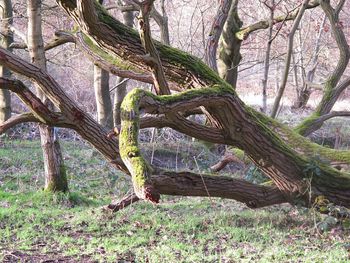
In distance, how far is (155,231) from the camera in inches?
246

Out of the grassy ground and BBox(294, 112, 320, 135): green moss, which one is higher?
BBox(294, 112, 320, 135): green moss

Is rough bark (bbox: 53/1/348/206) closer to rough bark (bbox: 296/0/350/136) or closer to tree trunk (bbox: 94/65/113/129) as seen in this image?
rough bark (bbox: 296/0/350/136)

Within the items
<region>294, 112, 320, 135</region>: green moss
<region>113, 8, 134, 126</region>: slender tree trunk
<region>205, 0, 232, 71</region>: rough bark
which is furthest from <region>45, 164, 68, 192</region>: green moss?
<region>113, 8, 134, 126</region>: slender tree trunk

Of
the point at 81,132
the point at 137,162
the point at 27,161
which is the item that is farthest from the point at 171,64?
the point at 27,161

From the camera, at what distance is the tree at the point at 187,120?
5.61 metres

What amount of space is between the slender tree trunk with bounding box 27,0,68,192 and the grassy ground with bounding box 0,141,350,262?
10.6 inches

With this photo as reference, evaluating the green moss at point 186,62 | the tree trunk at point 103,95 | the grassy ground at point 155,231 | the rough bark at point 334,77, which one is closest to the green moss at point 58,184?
the grassy ground at point 155,231

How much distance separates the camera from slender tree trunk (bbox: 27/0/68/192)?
7.65 meters

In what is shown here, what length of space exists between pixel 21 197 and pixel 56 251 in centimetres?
271

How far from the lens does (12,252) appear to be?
513cm

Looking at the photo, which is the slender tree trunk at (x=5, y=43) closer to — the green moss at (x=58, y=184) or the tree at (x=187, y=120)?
the green moss at (x=58, y=184)

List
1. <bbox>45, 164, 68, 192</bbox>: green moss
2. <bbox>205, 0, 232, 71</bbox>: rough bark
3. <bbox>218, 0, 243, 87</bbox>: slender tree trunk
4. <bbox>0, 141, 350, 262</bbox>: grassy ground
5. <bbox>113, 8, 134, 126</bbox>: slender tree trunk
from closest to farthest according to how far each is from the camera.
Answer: <bbox>0, 141, 350, 262</bbox>: grassy ground < <bbox>45, 164, 68, 192</bbox>: green moss < <bbox>205, 0, 232, 71</bbox>: rough bark < <bbox>218, 0, 243, 87</bbox>: slender tree trunk < <bbox>113, 8, 134, 126</bbox>: slender tree trunk

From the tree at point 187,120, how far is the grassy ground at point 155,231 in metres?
0.44

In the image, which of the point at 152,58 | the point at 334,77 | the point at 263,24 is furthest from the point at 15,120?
the point at 263,24
